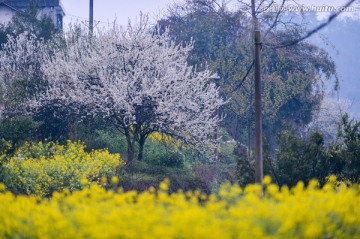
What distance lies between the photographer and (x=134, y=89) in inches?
723

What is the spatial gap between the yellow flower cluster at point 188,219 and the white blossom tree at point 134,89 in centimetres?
1217

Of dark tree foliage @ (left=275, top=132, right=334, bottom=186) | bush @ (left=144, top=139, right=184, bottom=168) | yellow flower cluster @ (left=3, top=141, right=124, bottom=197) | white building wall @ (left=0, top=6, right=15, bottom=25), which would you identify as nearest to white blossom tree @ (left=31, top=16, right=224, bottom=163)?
bush @ (left=144, top=139, right=184, bottom=168)

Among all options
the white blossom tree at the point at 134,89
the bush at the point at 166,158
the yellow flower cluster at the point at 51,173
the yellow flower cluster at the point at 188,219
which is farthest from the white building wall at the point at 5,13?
the yellow flower cluster at the point at 188,219

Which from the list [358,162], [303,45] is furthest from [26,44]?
[358,162]

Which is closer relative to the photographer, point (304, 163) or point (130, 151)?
point (304, 163)

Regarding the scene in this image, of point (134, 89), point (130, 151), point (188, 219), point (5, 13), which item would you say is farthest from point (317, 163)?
point (5, 13)

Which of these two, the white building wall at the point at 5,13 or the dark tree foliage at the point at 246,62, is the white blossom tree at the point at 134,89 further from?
the white building wall at the point at 5,13

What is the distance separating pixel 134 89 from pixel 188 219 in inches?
541

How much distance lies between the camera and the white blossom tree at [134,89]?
18.3m

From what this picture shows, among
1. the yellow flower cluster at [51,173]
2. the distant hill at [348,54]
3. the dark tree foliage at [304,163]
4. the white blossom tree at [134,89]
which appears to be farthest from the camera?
the distant hill at [348,54]

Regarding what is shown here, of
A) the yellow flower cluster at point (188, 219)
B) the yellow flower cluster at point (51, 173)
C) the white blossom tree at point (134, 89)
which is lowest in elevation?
the yellow flower cluster at point (51, 173)

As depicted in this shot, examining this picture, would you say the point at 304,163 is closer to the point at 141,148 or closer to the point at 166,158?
the point at 166,158

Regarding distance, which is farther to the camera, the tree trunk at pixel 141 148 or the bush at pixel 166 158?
the bush at pixel 166 158

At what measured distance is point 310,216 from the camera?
5355 mm
